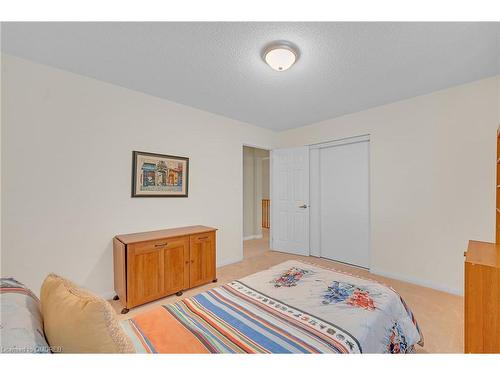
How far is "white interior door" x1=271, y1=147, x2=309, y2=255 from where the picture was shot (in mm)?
4082

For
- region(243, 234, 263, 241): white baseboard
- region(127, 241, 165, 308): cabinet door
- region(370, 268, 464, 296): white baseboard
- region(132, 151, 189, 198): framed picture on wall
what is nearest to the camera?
region(127, 241, 165, 308): cabinet door

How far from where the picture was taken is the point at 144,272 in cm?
229

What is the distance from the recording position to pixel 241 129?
12.6 feet

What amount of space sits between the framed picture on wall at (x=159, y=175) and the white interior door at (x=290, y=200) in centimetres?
198

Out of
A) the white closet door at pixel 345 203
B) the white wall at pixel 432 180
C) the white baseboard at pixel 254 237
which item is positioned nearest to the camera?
the white wall at pixel 432 180

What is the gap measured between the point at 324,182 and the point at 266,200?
3100mm

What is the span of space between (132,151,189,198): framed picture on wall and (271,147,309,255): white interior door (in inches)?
77.9

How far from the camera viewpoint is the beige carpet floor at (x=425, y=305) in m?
1.72

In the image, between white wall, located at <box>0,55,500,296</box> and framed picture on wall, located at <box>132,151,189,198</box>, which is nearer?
white wall, located at <box>0,55,500,296</box>

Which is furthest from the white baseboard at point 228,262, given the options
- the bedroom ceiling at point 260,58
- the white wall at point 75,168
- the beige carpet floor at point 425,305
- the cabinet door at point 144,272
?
the bedroom ceiling at point 260,58

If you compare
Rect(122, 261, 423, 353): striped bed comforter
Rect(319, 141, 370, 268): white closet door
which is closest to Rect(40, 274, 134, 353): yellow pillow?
Rect(122, 261, 423, 353): striped bed comforter

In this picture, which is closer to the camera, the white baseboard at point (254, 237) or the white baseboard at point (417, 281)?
the white baseboard at point (417, 281)

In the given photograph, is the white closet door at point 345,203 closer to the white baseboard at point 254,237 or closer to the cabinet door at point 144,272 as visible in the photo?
the white baseboard at point 254,237

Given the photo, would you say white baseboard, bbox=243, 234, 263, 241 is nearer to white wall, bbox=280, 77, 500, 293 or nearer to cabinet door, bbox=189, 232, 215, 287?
cabinet door, bbox=189, 232, 215, 287
